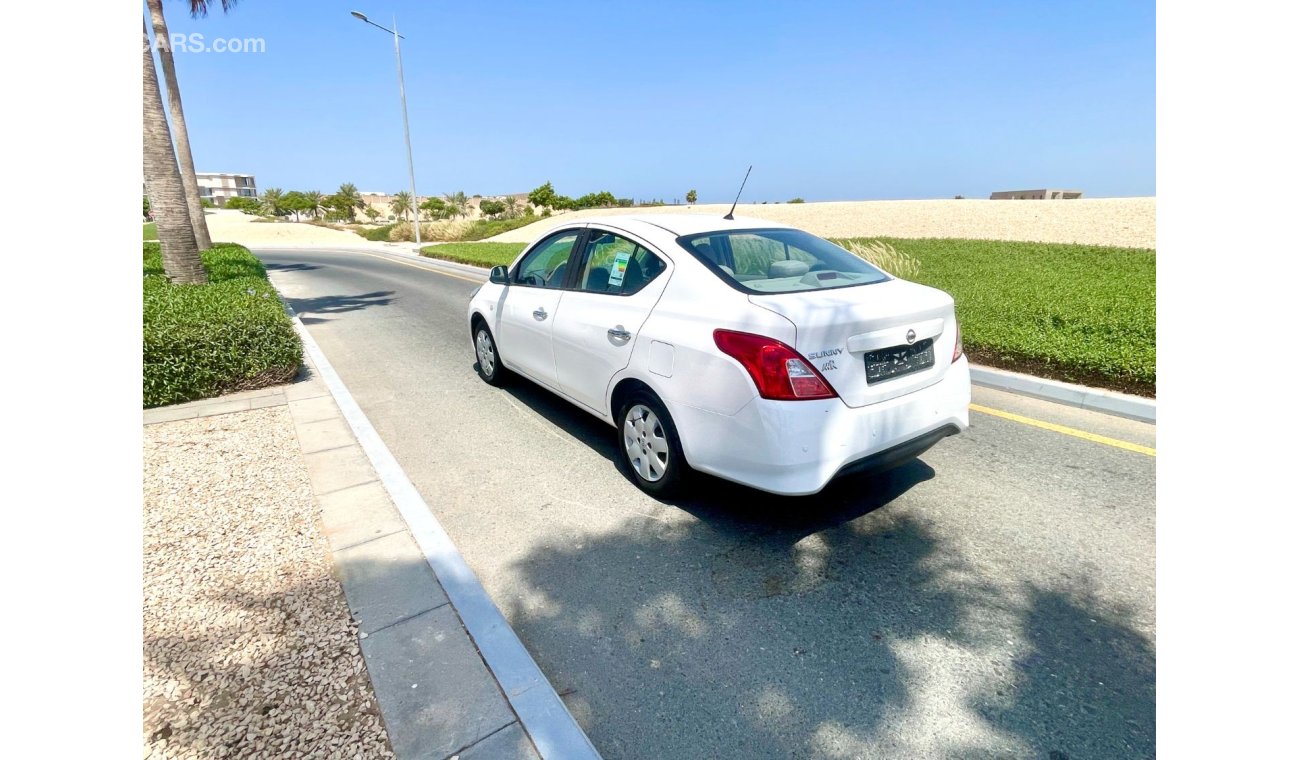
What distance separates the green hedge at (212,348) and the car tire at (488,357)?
187 cm

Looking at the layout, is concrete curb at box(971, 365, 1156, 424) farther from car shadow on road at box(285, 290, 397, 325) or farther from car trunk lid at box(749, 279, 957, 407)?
car shadow on road at box(285, 290, 397, 325)

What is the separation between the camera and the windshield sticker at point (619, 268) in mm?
3889

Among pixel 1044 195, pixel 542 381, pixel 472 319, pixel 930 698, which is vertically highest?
pixel 1044 195

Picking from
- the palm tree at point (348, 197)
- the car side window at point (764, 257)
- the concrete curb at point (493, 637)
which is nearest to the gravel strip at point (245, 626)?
the concrete curb at point (493, 637)

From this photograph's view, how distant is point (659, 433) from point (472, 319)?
3349 mm

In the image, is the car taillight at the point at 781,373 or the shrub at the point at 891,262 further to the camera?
the shrub at the point at 891,262

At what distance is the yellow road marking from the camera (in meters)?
4.35

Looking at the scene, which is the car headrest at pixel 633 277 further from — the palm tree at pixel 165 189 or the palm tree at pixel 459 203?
the palm tree at pixel 459 203

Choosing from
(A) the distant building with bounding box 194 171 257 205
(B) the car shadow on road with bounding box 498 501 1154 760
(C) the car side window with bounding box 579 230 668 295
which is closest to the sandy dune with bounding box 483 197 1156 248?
(C) the car side window with bounding box 579 230 668 295

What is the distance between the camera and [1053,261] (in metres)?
14.3

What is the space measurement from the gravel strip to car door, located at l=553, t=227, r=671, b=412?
182cm

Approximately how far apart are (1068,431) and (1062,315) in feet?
10.8

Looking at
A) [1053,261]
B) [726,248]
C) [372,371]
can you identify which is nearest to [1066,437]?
[726,248]

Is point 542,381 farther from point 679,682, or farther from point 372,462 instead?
point 679,682
